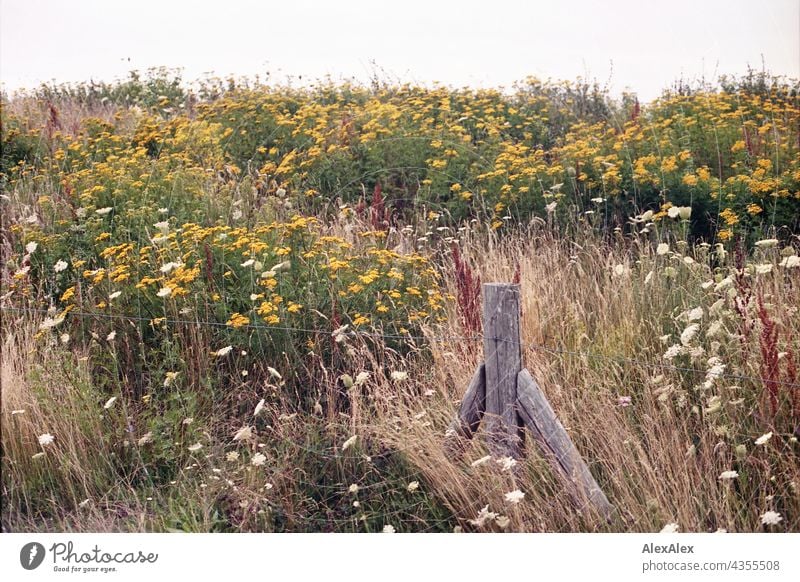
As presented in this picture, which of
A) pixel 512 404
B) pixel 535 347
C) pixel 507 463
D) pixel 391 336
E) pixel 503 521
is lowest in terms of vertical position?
pixel 503 521

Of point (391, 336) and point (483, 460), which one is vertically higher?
point (391, 336)

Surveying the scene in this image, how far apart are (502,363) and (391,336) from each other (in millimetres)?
545

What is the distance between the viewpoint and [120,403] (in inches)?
200

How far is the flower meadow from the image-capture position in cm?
409

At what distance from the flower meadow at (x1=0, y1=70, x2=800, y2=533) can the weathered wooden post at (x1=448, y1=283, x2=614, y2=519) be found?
11 cm

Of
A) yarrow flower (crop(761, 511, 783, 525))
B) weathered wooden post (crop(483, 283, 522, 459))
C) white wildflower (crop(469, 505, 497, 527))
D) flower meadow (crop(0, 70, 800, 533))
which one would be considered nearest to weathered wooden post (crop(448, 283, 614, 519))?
weathered wooden post (crop(483, 283, 522, 459))

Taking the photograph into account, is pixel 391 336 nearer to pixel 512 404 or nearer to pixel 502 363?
pixel 502 363

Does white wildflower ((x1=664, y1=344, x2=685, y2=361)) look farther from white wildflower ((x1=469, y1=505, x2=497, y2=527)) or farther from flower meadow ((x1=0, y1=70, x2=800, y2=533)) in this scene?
white wildflower ((x1=469, y1=505, x2=497, y2=527))

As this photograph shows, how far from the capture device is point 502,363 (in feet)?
13.2

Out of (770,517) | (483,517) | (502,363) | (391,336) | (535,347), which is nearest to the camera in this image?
(770,517)

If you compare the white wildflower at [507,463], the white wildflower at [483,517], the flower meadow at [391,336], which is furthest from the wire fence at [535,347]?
the white wildflower at [483,517]

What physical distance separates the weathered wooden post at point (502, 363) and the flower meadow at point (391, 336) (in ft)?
0.39

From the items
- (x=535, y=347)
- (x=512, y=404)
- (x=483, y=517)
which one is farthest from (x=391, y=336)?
(x=483, y=517)
